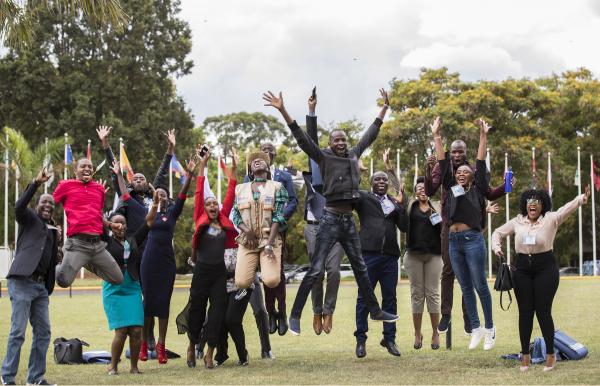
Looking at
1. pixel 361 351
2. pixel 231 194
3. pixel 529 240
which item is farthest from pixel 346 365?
pixel 529 240

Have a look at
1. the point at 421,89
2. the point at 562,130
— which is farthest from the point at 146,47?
the point at 562,130

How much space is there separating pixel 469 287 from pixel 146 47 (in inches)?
1600

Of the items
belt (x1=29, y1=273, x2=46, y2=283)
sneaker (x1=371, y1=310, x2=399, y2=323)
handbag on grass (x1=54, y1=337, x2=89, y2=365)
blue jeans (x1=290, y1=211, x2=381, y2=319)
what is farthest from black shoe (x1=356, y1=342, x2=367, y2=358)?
belt (x1=29, y1=273, x2=46, y2=283)

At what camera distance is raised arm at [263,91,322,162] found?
37.2ft

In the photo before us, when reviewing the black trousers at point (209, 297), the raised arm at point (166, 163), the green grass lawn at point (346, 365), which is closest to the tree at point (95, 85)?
the green grass lawn at point (346, 365)

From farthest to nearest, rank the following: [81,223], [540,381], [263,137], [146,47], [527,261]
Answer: [263,137] < [146,47] < [81,223] < [527,261] < [540,381]

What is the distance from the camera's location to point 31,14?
54.9 feet

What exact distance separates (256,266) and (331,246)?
102 cm

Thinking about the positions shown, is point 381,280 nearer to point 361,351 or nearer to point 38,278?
point 361,351

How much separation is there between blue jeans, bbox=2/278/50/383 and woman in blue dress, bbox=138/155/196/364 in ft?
7.26

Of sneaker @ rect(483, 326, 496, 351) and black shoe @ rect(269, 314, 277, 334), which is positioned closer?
sneaker @ rect(483, 326, 496, 351)

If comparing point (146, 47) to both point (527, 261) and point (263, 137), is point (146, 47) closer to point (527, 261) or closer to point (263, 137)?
point (263, 137)

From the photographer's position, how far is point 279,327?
42.8 feet

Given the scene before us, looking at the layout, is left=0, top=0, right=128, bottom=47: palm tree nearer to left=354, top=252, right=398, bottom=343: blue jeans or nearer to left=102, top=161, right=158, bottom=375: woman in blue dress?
left=102, top=161, right=158, bottom=375: woman in blue dress
